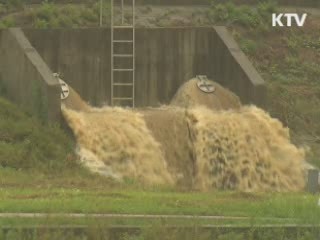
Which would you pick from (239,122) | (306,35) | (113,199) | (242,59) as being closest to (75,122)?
(239,122)

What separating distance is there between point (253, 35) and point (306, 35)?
198 cm

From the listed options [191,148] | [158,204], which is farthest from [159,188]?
[191,148]

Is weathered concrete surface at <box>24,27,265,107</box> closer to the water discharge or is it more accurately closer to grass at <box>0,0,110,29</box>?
the water discharge

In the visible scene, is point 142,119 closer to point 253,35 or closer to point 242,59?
point 242,59

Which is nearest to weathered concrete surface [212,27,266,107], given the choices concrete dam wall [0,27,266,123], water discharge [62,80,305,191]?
concrete dam wall [0,27,266,123]

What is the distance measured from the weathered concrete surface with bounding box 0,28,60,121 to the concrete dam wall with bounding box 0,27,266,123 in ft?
0.09

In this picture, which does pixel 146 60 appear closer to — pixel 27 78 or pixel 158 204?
pixel 27 78

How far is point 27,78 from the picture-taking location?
2328 cm

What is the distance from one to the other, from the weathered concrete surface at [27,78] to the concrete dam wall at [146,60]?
0.03 meters

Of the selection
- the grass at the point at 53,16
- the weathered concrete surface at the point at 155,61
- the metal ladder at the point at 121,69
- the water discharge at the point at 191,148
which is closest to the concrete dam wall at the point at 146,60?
the weathered concrete surface at the point at 155,61

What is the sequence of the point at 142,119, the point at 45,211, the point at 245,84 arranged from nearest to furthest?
1. the point at 45,211
2. the point at 142,119
3. the point at 245,84

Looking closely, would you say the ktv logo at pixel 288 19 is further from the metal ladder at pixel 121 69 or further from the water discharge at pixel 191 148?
the water discharge at pixel 191 148

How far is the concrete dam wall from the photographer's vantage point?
82.7 feet

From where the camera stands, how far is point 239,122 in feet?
77.6
